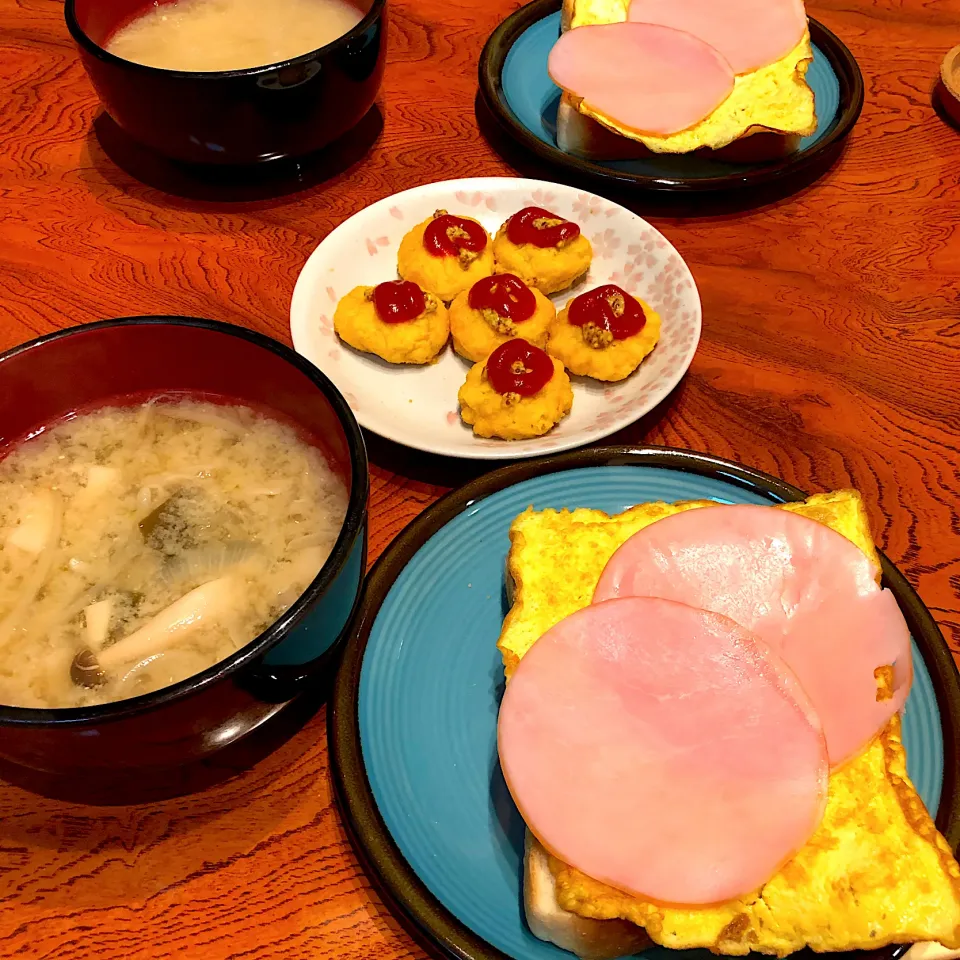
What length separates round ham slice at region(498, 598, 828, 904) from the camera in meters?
1.08

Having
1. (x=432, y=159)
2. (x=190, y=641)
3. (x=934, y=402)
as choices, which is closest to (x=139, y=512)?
(x=190, y=641)

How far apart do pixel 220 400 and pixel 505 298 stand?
73 cm

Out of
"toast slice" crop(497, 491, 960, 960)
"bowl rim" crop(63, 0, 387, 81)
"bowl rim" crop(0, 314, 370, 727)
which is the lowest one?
"toast slice" crop(497, 491, 960, 960)

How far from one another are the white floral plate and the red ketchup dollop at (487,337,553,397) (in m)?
0.11

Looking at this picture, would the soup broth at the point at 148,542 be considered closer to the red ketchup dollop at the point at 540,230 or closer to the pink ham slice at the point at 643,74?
the red ketchup dollop at the point at 540,230

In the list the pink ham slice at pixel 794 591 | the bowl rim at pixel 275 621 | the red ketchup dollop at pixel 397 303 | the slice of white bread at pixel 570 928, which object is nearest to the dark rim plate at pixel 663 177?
the red ketchup dollop at pixel 397 303

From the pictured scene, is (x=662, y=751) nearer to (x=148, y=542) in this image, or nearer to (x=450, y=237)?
(x=148, y=542)

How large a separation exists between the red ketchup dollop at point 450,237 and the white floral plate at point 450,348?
0.46 ft

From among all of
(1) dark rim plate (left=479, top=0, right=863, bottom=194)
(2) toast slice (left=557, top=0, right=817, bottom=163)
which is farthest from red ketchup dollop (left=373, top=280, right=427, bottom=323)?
(2) toast slice (left=557, top=0, right=817, bottom=163)

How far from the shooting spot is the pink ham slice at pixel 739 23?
2.30 meters

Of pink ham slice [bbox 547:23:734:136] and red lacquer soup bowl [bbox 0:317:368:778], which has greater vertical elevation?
pink ham slice [bbox 547:23:734:136]

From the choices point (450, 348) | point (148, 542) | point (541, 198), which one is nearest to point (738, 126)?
point (541, 198)

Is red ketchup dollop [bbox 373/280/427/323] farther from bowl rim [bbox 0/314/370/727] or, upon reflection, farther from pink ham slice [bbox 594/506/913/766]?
pink ham slice [bbox 594/506/913/766]

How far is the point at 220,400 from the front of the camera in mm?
1427
